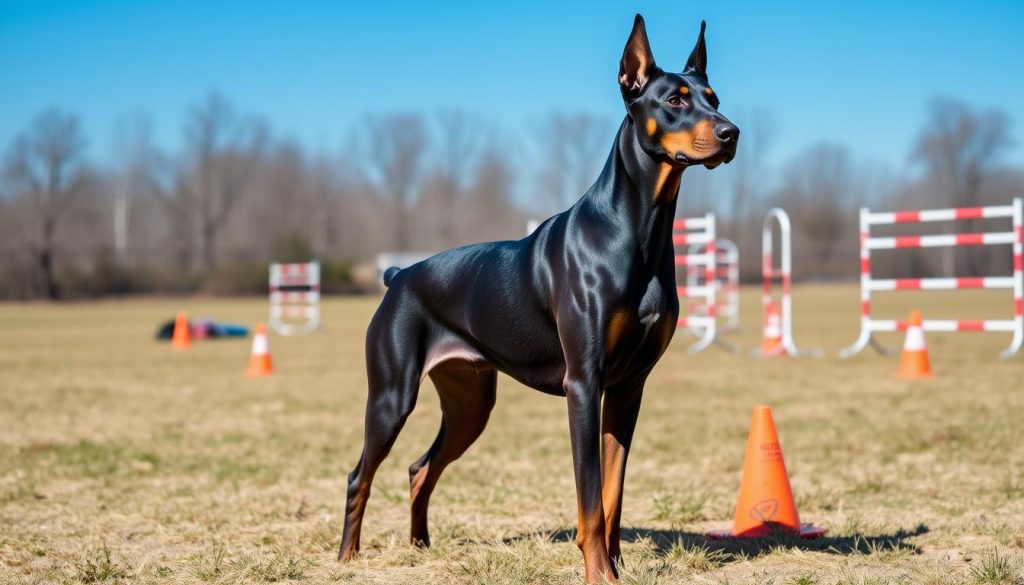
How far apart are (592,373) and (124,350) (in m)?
15.5

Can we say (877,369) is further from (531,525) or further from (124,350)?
(124,350)

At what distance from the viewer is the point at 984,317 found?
2295 cm

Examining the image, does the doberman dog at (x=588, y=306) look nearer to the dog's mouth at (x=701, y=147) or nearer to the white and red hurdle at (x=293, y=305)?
the dog's mouth at (x=701, y=147)

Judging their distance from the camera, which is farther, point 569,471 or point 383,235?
point 383,235

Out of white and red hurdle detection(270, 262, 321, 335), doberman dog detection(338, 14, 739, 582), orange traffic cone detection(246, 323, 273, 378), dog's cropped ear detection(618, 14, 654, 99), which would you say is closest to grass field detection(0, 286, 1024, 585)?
orange traffic cone detection(246, 323, 273, 378)

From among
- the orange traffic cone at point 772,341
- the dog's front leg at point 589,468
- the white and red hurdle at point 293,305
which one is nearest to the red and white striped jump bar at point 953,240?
the orange traffic cone at point 772,341

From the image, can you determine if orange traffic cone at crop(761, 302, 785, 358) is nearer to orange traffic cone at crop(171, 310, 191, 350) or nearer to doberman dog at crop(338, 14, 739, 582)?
orange traffic cone at crop(171, 310, 191, 350)

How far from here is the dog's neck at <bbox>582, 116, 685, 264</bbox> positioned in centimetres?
342

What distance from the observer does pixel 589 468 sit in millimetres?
3354

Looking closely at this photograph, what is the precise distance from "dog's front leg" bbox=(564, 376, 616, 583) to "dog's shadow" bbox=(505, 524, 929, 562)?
61 cm

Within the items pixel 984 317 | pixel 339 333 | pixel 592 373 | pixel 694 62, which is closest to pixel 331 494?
pixel 592 373

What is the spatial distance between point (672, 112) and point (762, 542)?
1920 millimetres

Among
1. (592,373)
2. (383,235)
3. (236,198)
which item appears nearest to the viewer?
(592,373)

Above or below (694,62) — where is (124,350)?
below
